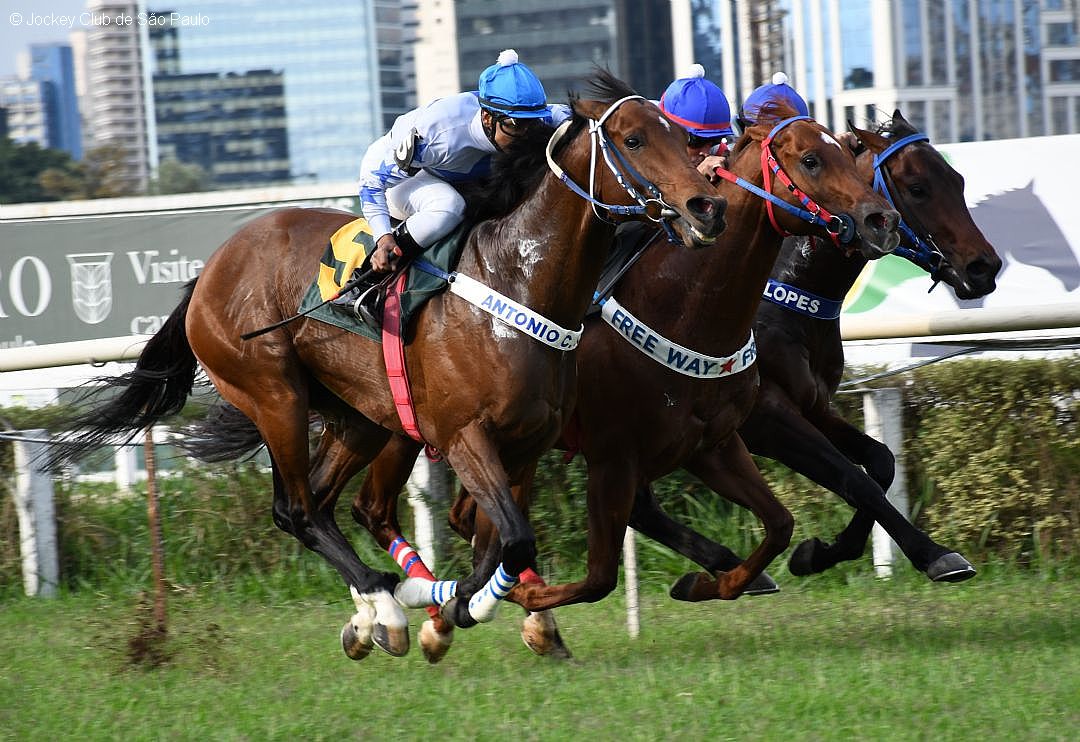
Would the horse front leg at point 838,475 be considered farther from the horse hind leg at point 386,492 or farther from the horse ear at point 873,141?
the horse hind leg at point 386,492

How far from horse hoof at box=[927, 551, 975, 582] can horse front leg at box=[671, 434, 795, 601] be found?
50cm

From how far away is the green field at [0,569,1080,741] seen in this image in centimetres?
419

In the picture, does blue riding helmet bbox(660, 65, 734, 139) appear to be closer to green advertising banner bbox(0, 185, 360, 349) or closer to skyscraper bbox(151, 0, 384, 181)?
green advertising banner bbox(0, 185, 360, 349)

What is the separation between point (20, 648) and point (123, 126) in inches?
2701

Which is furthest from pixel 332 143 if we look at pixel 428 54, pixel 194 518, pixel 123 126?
pixel 194 518

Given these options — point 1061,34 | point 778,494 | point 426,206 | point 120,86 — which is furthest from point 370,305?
point 120,86

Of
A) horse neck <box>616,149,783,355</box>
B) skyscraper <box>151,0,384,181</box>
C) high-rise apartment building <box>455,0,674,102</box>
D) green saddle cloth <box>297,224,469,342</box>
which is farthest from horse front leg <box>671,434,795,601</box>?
skyscraper <box>151,0,384,181</box>

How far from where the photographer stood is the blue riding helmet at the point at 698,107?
5.36 metres

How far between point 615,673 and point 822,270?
166cm

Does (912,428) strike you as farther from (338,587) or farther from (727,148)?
(338,587)

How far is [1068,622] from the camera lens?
5.40 metres

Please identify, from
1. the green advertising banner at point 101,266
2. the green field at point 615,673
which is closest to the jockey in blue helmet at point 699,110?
the green field at point 615,673

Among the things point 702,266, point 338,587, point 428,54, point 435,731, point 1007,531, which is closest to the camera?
point 435,731

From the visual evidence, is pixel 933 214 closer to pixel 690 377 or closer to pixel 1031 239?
pixel 690 377
